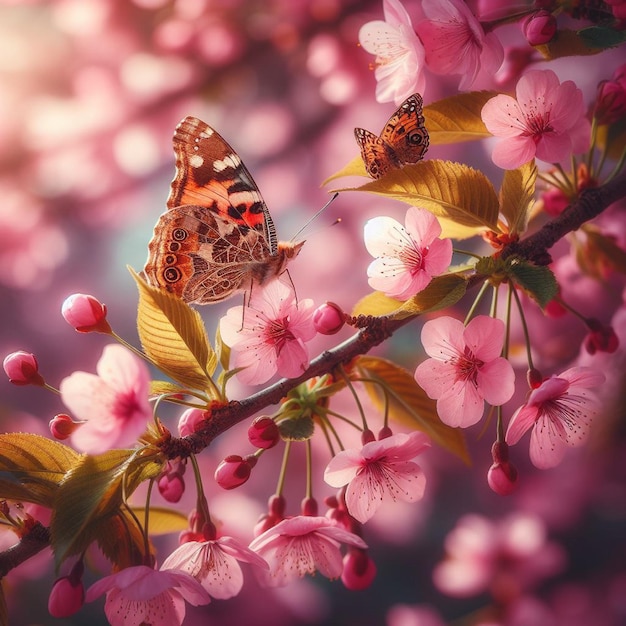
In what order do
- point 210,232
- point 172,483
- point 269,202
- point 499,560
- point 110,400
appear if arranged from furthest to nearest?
1. point 269,202
2. point 499,560
3. point 210,232
4. point 172,483
5. point 110,400

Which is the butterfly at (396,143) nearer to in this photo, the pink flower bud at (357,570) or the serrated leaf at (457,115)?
the serrated leaf at (457,115)

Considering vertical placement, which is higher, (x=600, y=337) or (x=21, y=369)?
(x=21, y=369)

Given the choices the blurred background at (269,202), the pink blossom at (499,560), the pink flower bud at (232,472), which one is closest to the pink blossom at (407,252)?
the pink flower bud at (232,472)

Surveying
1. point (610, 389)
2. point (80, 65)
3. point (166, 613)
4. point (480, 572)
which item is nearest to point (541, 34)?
point (610, 389)

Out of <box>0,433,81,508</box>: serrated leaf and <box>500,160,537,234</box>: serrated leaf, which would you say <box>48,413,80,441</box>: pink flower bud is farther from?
<box>500,160,537,234</box>: serrated leaf

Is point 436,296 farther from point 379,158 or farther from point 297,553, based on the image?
point 297,553

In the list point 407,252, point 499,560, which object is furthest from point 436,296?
point 499,560
